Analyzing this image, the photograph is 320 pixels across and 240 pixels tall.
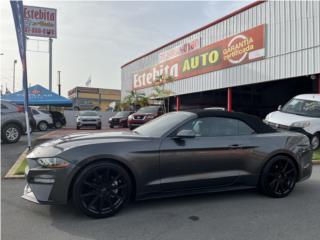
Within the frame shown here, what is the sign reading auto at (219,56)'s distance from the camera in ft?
49.5

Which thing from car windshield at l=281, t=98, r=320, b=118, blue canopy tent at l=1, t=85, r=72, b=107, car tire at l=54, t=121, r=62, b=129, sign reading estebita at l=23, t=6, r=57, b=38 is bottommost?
car tire at l=54, t=121, r=62, b=129

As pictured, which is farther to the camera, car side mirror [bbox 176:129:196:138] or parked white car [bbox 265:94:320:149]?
parked white car [bbox 265:94:320:149]

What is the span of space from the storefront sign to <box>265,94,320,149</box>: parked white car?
393 inches

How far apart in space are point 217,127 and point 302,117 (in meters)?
6.59

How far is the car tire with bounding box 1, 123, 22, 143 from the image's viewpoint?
10.7 metres

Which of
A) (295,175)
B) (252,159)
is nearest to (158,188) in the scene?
(252,159)

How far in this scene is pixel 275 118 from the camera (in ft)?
34.4

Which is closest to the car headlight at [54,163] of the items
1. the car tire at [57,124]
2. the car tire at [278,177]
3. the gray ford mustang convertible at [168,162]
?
the gray ford mustang convertible at [168,162]

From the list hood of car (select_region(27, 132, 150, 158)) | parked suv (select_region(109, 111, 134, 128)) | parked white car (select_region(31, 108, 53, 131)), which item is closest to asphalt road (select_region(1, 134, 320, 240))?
hood of car (select_region(27, 132, 150, 158))

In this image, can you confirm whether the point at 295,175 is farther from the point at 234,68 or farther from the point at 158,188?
the point at 234,68

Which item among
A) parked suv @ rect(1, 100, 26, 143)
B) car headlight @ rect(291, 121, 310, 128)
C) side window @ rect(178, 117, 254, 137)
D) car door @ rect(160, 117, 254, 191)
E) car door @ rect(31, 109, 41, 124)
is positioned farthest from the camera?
car door @ rect(31, 109, 41, 124)

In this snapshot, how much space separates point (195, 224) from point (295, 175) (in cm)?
230

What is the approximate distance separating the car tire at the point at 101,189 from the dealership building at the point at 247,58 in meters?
11.2

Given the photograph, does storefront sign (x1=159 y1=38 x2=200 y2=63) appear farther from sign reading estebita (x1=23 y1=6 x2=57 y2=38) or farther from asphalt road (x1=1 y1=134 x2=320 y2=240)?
asphalt road (x1=1 y1=134 x2=320 y2=240)
